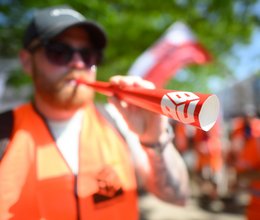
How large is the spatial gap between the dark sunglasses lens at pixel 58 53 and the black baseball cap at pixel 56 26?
0.04 m

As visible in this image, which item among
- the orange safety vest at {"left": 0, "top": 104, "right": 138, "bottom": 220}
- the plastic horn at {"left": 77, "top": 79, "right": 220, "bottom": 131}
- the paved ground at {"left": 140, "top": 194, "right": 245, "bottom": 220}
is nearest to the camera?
the plastic horn at {"left": 77, "top": 79, "right": 220, "bottom": 131}

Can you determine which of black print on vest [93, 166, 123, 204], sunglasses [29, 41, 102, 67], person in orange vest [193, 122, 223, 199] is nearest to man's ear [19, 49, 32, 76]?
sunglasses [29, 41, 102, 67]

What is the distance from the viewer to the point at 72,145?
152 centimetres

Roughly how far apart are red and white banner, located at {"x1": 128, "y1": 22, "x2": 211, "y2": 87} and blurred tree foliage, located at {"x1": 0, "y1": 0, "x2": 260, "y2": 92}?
450 mm

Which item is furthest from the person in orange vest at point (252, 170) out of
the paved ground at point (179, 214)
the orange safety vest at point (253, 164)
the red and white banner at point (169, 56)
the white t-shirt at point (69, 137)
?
the paved ground at point (179, 214)

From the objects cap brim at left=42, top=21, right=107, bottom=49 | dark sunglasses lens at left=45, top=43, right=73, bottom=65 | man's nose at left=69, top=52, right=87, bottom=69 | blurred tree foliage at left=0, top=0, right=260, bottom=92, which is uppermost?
blurred tree foliage at left=0, top=0, right=260, bottom=92

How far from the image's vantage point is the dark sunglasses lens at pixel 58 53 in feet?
5.12

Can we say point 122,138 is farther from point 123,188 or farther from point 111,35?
point 111,35

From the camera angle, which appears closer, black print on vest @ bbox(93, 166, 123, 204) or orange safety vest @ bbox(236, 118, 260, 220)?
black print on vest @ bbox(93, 166, 123, 204)

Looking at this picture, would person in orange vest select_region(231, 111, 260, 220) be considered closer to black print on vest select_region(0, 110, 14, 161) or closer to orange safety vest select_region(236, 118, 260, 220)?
orange safety vest select_region(236, 118, 260, 220)

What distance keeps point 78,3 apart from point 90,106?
3378mm

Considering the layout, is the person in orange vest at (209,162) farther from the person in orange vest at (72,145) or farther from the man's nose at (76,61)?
the man's nose at (76,61)

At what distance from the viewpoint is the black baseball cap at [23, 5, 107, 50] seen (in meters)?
1.53

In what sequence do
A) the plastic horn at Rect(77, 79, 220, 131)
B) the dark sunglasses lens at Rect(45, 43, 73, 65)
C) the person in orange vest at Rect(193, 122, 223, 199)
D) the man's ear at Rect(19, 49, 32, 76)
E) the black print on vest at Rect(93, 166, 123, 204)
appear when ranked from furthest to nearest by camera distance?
the person in orange vest at Rect(193, 122, 223, 199) < the man's ear at Rect(19, 49, 32, 76) < the dark sunglasses lens at Rect(45, 43, 73, 65) < the black print on vest at Rect(93, 166, 123, 204) < the plastic horn at Rect(77, 79, 220, 131)
